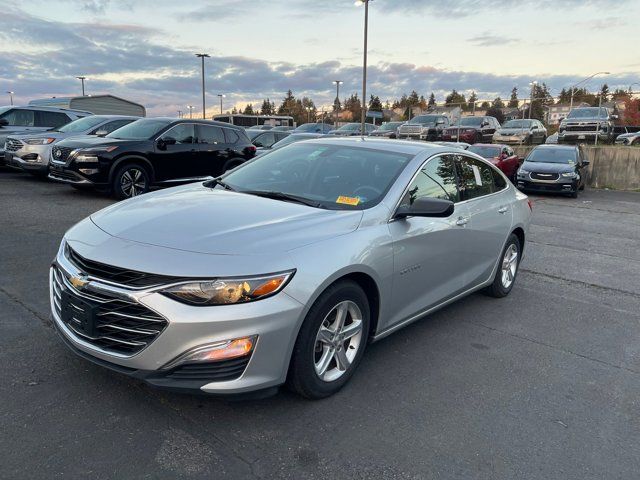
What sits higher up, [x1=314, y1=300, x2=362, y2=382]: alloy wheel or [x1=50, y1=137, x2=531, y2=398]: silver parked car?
[x1=50, y1=137, x2=531, y2=398]: silver parked car

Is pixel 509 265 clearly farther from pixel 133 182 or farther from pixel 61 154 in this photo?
pixel 61 154

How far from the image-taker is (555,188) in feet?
53.0

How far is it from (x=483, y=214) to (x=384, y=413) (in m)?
2.42

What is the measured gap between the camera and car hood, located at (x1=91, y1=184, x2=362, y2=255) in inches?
116

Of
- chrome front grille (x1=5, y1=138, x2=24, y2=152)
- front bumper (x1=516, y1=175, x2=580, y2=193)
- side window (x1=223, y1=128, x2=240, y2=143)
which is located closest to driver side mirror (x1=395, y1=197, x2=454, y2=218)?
side window (x1=223, y1=128, x2=240, y2=143)

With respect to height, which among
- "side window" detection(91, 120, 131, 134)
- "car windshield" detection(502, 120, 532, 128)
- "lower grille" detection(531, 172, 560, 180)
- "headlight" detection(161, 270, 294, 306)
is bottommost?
"headlight" detection(161, 270, 294, 306)

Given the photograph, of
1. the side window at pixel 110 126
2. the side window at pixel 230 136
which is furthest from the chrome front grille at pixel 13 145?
the side window at pixel 230 136

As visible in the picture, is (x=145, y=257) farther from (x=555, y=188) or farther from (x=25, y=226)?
(x=555, y=188)

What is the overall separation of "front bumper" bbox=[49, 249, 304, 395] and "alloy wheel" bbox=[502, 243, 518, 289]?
3.39m

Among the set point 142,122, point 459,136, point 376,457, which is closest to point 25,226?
point 142,122

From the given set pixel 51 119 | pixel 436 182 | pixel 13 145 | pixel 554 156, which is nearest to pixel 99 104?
pixel 51 119

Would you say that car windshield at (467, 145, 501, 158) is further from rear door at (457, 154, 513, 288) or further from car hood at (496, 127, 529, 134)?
rear door at (457, 154, 513, 288)

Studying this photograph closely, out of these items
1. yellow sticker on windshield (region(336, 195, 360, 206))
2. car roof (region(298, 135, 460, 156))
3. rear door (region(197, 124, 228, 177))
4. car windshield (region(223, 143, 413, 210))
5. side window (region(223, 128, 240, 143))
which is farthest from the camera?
side window (region(223, 128, 240, 143))

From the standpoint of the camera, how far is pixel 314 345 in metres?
3.07
